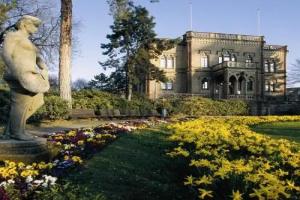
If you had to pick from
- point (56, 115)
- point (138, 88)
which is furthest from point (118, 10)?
point (138, 88)

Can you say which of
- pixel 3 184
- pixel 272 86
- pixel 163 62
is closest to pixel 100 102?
pixel 3 184

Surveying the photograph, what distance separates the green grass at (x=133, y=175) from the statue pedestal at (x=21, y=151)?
829mm

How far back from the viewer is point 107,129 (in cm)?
1388

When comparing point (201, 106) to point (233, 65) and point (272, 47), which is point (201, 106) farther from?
point (272, 47)

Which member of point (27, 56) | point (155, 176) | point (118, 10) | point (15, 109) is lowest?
point (155, 176)

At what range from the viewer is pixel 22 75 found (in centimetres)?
711

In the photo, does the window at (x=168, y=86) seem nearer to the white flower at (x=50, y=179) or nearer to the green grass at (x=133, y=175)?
the green grass at (x=133, y=175)

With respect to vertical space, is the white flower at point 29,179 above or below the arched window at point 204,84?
below

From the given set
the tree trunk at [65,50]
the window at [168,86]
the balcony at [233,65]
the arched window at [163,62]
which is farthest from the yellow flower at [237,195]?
the arched window at [163,62]

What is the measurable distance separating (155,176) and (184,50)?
5552 centimetres

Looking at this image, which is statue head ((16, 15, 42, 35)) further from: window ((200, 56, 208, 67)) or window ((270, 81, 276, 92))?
window ((270, 81, 276, 92))

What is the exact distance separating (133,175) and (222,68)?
52168 mm

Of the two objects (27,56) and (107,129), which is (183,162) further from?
(107,129)

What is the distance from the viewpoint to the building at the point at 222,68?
57688mm
